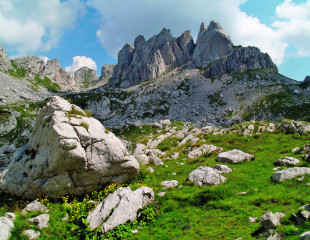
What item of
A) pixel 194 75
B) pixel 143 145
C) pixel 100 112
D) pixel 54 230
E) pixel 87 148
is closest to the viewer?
pixel 54 230

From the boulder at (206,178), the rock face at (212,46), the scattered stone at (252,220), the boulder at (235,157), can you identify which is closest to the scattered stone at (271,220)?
the scattered stone at (252,220)

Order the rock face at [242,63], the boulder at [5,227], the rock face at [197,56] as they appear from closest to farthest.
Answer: the boulder at [5,227] < the rock face at [242,63] < the rock face at [197,56]

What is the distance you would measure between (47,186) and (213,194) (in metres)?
11.8

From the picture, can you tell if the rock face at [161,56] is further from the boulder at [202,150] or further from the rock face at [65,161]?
the rock face at [65,161]

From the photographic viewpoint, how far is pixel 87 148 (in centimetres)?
1394

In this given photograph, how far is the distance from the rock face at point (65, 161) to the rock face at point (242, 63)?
112 metres

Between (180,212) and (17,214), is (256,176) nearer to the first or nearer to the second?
(180,212)

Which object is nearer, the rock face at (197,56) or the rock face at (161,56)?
the rock face at (197,56)

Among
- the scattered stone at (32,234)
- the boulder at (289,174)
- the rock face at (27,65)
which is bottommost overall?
the scattered stone at (32,234)

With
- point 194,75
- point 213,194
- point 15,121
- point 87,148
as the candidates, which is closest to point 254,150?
point 213,194

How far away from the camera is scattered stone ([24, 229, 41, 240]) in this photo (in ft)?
30.0

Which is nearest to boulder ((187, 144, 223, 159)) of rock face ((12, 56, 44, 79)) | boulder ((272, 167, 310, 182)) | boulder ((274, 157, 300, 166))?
boulder ((274, 157, 300, 166))

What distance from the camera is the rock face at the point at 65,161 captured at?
12.8 meters

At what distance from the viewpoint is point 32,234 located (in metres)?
9.27
